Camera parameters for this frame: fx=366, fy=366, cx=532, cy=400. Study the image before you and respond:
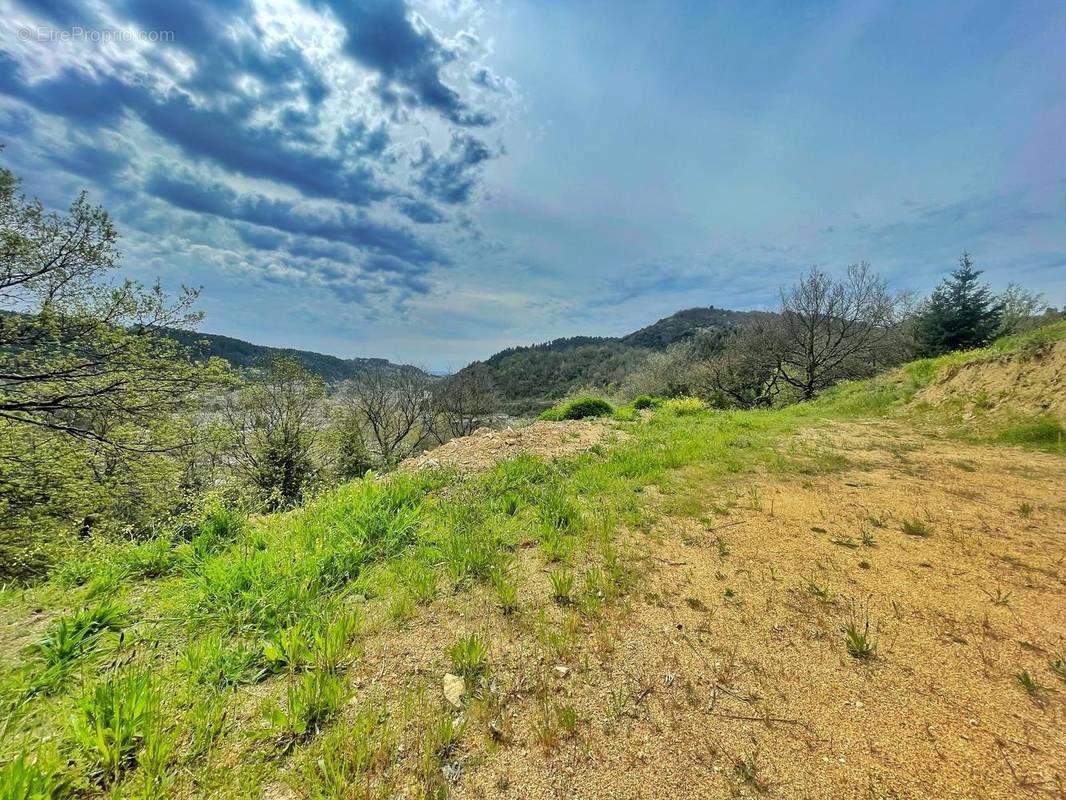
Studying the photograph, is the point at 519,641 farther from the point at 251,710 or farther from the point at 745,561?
the point at 745,561

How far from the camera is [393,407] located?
36.4 m

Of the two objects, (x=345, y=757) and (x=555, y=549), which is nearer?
(x=345, y=757)

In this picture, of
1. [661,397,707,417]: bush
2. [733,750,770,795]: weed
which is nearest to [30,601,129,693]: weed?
[733,750,770,795]: weed

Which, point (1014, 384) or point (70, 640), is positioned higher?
point (1014, 384)

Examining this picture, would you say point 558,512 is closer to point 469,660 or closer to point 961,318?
point 469,660

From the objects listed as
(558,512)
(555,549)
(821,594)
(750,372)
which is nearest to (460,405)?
(750,372)

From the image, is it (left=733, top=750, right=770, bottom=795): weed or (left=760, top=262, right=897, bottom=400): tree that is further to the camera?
(left=760, top=262, right=897, bottom=400): tree

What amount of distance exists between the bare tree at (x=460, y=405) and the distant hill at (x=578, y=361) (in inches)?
447

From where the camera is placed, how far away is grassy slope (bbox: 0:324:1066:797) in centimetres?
198

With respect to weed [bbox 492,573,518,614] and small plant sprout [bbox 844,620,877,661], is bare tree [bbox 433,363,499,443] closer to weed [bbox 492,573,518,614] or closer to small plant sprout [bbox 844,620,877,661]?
weed [bbox 492,573,518,614]

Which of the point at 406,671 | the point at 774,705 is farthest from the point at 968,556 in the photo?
the point at 406,671

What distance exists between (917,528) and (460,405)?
38.3 m

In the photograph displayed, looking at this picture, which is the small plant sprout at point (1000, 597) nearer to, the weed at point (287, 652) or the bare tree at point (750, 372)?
the weed at point (287, 652)

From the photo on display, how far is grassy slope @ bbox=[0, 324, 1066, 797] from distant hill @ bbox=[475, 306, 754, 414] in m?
43.6
